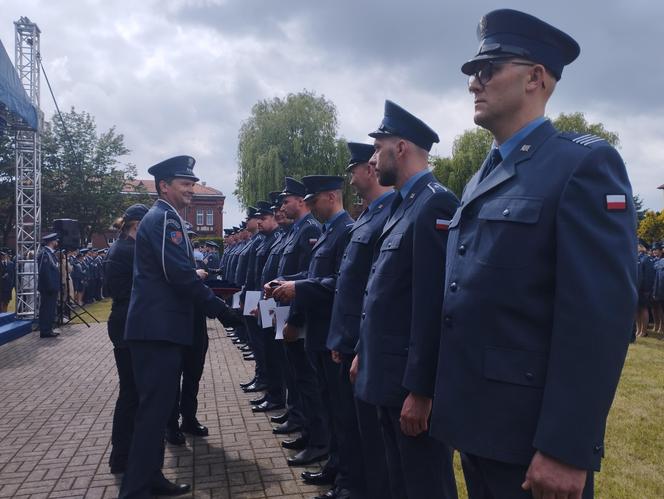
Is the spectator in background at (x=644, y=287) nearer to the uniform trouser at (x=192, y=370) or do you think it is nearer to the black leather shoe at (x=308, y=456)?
the black leather shoe at (x=308, y=456)

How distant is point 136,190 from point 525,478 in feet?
134

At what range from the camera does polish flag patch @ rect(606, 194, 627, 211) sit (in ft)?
4.91

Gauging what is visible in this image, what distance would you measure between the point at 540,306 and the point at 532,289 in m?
0.05

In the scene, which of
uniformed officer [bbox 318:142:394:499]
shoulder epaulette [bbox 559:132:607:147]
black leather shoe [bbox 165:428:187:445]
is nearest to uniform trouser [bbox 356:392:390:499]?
uniformed officer [bbox 318:142:394:499]

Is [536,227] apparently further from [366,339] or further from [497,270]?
[366,339]

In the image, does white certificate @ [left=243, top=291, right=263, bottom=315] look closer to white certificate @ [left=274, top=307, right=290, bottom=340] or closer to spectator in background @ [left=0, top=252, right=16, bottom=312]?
white certificate @ [left=274, top=307, right=290, bottom=340]

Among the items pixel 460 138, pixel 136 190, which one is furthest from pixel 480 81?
pixel 136 190

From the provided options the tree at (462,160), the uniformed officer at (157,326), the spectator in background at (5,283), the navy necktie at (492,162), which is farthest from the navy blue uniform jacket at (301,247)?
the tree at (462,160)

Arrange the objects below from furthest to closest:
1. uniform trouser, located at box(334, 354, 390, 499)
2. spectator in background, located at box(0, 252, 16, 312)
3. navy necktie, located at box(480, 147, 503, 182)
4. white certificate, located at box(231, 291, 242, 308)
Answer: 1. spectator in background, located at box(0, 252, 16, 312)
2. white certificate, located at box(231, 291, 242, 308)
3. uniform trouser, located at box(334, 354, 390, 499)
4. navy necktie, located at box(480, 147, 503, 182)

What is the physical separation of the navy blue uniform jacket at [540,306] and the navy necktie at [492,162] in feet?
0.45

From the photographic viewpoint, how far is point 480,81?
1.86 m

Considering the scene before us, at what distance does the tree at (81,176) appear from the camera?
33.5m

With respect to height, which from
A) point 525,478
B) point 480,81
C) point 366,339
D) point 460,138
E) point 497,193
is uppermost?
point 460,138

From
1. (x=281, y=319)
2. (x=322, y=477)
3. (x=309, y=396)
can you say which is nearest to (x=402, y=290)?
(x=281, y=319)
